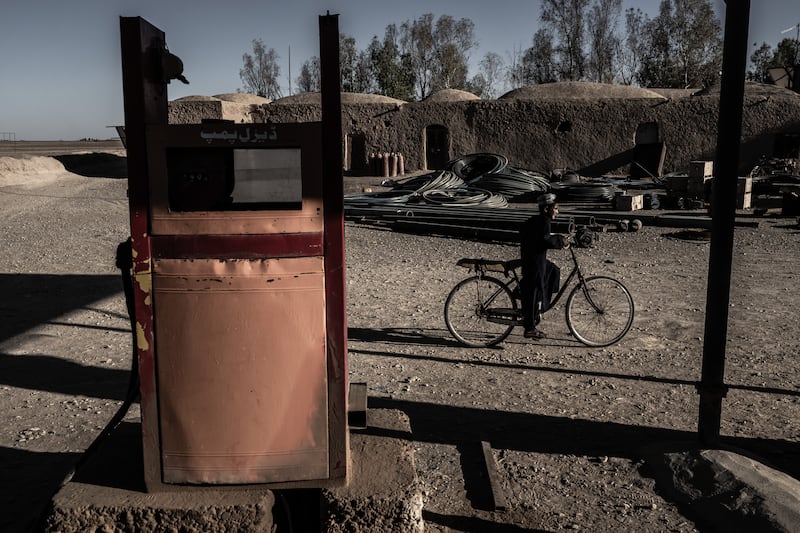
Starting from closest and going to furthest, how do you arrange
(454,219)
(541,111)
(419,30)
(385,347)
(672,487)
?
(672,487), (385,347), (454,219), (541,111), (419,30)

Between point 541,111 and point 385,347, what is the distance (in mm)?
21296

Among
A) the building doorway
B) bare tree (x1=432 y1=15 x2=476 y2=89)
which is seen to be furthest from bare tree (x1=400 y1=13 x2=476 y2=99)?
the building doorway

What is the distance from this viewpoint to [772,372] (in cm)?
577

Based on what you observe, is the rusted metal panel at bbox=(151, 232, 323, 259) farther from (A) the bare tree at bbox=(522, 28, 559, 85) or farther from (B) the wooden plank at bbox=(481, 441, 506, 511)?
(A) the bare tree at bbox=(522, 28, 559, 85)

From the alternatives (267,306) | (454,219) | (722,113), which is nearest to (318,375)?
(267,306)

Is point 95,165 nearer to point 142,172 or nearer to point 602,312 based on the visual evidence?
point 602,312

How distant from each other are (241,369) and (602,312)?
4463mm

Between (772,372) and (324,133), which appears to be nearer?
(324,133)

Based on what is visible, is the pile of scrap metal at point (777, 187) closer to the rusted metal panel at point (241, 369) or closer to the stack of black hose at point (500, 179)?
the stack of black hose at point (500, 179)

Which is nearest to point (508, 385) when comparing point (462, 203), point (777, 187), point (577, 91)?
point (462, 203)

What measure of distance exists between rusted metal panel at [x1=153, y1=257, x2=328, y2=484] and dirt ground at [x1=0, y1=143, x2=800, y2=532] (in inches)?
40.1

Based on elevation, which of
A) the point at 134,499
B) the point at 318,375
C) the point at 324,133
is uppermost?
the point at 324,133

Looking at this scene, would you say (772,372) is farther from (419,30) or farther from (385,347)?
(419,30)

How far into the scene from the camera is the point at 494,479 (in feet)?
13.0
